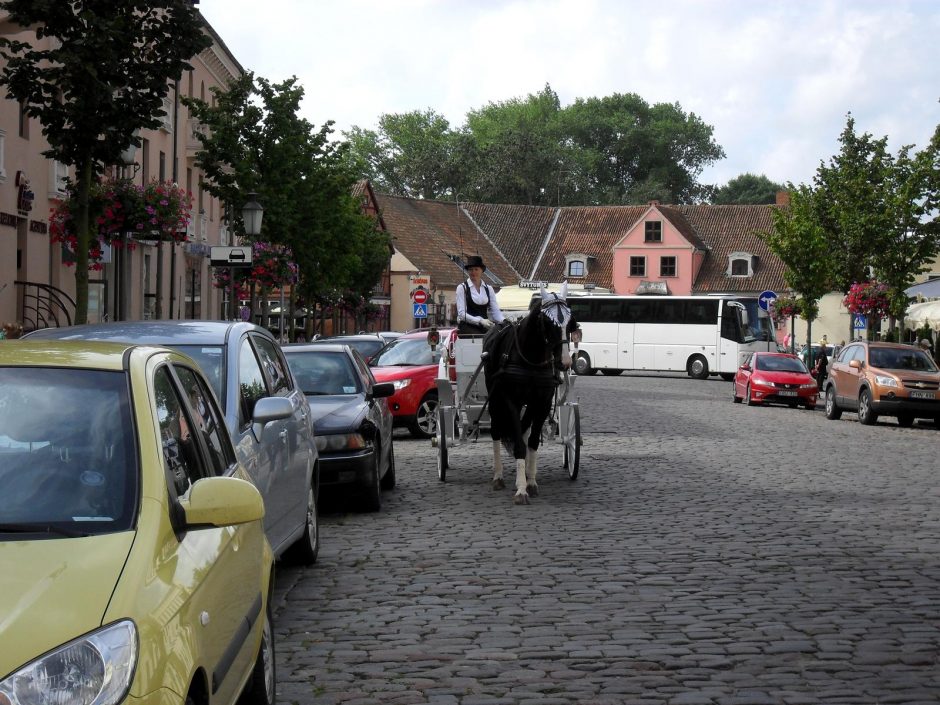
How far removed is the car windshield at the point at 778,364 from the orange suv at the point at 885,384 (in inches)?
194

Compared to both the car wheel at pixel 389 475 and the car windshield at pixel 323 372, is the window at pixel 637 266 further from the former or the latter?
the car windshield at pixel 323 372

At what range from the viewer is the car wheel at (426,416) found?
22.2 metres

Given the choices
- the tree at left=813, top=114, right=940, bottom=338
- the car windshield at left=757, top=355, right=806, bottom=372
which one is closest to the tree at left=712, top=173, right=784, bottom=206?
the tree at left=813, top=114, right=940, bottom=338

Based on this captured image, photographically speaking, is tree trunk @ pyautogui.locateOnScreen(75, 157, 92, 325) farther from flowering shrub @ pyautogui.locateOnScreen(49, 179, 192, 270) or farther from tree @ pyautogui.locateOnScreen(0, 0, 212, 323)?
flowering shrub @ pyautogui.locateOnScreen(49, 179, 192, 270)

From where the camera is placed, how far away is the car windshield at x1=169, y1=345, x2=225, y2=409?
8219mm

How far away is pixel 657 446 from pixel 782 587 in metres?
12.1

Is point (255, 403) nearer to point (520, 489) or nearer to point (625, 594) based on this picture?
point (625, 594)

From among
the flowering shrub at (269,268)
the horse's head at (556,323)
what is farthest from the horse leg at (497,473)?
the flowering shrub at (269,268)

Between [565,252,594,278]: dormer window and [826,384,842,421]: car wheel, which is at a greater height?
[565,252,594,278]: dormer window

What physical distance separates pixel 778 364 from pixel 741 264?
1892 inches

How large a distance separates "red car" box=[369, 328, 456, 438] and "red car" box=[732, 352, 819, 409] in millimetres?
15862

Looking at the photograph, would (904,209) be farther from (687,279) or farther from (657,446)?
(687,279)

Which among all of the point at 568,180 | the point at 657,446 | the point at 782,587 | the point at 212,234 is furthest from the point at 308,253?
the point at 568,180

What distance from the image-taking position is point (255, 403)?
7.47 m
